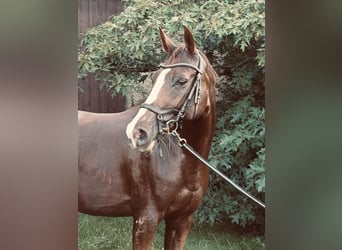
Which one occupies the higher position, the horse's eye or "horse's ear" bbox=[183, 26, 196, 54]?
"horse's ear" bbox=[183, 26, 196, 54]

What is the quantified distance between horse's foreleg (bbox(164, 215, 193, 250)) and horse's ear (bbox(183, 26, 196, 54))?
0.46 meters

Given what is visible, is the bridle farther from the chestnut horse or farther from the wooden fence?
the wooden fence

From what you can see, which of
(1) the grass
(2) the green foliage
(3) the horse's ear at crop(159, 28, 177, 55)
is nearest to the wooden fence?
(2) the green foliage

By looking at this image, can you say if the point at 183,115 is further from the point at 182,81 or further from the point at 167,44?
the point at 167,44

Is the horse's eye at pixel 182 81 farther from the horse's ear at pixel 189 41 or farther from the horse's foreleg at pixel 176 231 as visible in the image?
the horse's foreleg at pixel 176 231

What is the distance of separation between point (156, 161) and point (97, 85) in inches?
10.5

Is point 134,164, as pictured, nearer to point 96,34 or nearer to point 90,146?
point 90,146

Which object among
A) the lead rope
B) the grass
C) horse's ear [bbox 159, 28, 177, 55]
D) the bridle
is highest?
horse's ear [bbox 159, 28, 177, 55]

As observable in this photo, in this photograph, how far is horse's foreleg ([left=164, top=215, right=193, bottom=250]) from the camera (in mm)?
1375

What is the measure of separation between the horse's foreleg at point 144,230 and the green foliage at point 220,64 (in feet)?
0.41

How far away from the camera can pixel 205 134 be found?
Result: 1.38m

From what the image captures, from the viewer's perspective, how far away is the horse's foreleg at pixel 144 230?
4.50 ft
